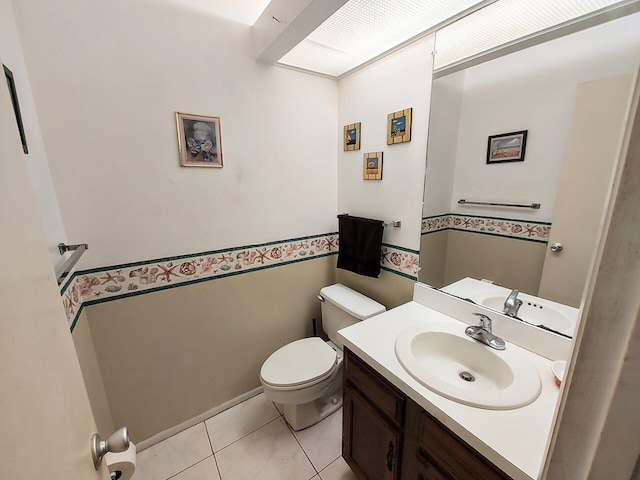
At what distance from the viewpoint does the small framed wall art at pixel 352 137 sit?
1.63 metres

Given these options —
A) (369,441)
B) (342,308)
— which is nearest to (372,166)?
(342,308)

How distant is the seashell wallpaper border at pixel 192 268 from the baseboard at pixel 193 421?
2.80 ft

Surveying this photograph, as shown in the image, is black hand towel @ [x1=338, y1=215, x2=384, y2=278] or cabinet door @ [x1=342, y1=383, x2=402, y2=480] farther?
black hand towel @ [x1=338, y1=215, x2=384, y2=278]

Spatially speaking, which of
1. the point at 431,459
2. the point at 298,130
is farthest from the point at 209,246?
the point at 431,459

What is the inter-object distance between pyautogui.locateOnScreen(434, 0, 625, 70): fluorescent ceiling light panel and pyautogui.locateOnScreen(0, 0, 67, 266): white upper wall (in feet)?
5.24

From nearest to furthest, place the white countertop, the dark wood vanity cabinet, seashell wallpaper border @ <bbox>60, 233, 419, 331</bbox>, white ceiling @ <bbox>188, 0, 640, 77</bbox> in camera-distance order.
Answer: the white countertop < the dark wood vanity cabinet < white ceiling @ <bbox>188, 0, 640, 77</bbox> < seashell wallpaper border @ <bbox>60, 233, 419, 331</bbox>

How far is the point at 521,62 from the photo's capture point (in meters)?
1.01

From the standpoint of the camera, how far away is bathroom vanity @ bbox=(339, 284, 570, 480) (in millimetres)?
671

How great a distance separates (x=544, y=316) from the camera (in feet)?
3.36

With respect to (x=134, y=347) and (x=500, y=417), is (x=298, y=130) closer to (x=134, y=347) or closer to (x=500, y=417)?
(x=134, y=347)

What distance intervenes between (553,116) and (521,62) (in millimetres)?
268

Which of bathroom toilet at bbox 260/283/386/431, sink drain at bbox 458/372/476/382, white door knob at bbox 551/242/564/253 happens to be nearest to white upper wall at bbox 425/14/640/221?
white door knob at bbox 551/242/564/253

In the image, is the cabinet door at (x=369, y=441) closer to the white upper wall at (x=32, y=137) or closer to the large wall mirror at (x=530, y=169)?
the large wall mirror at (x=530, y=169)

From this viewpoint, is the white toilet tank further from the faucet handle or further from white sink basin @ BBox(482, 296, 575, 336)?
white sink basin @ BBox(482, 296, 575, 336)
